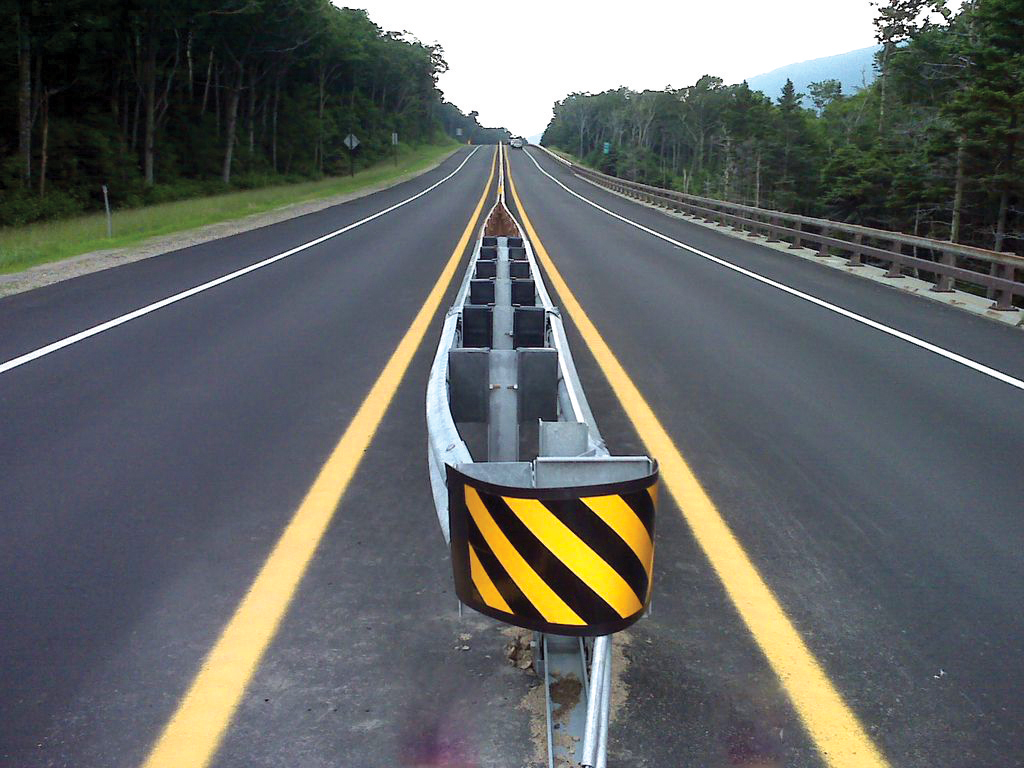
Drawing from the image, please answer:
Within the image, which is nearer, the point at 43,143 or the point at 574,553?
the point at 574,553

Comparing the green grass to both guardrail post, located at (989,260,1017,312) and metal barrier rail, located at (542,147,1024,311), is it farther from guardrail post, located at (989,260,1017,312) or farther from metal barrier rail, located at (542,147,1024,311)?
guardrail post, located at (989,260,1017,312)

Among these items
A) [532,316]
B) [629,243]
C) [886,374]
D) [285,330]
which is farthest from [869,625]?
[629,243]

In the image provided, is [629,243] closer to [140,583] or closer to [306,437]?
[306,437]

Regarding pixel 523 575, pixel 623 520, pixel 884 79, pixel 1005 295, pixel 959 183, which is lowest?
pixel 1005 295

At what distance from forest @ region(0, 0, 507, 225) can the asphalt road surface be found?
96.9 ft

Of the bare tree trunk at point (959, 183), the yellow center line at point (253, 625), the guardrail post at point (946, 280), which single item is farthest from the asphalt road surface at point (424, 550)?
the bare tree trunk at point (959, 183)

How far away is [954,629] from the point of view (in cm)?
407

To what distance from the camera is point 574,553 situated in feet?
9.65

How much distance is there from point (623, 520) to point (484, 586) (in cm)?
56

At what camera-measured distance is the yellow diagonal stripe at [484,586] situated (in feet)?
10.1

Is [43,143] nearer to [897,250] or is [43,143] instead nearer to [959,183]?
[897,250]

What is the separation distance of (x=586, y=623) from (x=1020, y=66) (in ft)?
117

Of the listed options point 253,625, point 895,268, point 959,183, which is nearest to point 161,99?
point 959,183

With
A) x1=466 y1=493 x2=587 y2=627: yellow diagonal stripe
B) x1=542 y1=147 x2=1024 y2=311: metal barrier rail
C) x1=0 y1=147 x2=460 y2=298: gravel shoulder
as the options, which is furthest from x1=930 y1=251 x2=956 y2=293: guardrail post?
x1=0 y1=147 x2=460 y2=298: gravel shoulder
